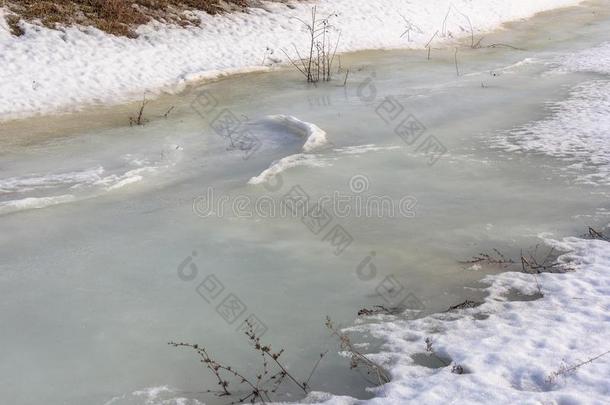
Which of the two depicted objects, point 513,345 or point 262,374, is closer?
point 262,374

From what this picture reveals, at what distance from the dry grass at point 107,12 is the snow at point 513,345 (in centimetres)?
1147

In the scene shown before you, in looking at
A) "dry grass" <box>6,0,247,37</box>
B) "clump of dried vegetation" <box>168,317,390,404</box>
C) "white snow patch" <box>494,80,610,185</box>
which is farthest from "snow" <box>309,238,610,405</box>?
"dry grass" <box>6,0,247,37</box>

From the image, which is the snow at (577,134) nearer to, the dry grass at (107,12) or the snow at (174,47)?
the snow at (174,47)

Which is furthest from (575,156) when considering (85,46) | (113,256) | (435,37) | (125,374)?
(435,37)

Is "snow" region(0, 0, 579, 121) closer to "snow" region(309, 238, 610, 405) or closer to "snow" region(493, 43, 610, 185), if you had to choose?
"snow" region(493, 43, 610, 185)

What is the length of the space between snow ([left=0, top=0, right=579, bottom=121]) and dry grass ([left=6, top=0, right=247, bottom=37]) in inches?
11.6

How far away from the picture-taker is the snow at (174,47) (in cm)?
1194

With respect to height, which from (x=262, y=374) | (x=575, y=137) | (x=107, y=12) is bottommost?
(x=262, y=374)

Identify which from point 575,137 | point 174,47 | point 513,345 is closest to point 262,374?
point 513,345

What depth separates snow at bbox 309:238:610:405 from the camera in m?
3.96

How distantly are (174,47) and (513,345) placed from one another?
11713 millimetres

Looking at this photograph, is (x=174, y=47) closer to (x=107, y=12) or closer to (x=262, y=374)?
(x=107, y=12)

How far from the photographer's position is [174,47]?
14492 mm

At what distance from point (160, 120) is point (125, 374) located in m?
7.04
